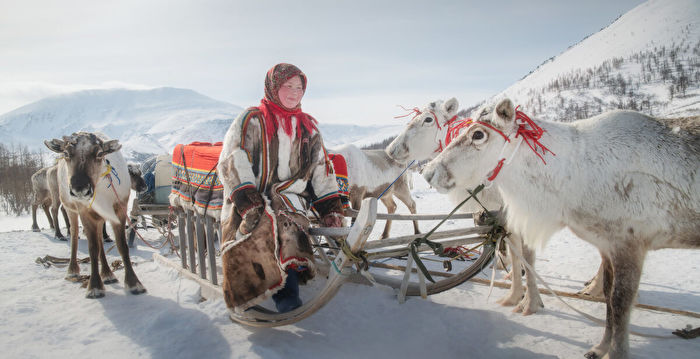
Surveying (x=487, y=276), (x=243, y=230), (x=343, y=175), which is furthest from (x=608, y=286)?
(x=343, y=175)

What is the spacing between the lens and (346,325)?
10.9 feet

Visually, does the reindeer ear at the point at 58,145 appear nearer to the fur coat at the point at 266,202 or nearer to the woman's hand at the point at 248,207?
the fur coat at the point at 266,202

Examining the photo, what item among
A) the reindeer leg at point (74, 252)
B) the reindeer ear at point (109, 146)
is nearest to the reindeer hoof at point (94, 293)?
the reindeer leg at point (74, 252)

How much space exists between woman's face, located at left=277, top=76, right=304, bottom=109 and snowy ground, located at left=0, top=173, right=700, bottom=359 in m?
2.00

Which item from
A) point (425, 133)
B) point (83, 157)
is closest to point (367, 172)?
point (425, 133)

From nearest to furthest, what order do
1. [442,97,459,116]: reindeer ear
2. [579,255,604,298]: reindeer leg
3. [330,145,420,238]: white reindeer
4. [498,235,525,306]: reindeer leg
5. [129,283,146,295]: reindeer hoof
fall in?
1. [498,235,525,306]: reindeer leg
2. [579,255,604,298]: reindeer leg
3. [129,283,146,295]: reindeer hoof
4. [442,97,459,116]: reindeer ear
5. [330,145,420,238]: white reindeer

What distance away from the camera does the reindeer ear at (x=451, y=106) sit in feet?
16.5

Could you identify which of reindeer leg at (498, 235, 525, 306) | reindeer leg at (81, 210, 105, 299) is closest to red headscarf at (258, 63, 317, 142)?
reindeer leg at (498, 235, 525, 306)

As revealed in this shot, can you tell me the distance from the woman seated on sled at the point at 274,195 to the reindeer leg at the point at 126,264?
7.55 ft

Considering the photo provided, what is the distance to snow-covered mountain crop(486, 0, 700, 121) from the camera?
168 feet

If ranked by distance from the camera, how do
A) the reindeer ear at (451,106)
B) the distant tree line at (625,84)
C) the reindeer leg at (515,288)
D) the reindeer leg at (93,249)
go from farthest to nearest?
the distant tree line at (625,84) < the reindeer ear at (451,106) < the reindeer leg at (93,249) < the reindeer leg at (515,288)

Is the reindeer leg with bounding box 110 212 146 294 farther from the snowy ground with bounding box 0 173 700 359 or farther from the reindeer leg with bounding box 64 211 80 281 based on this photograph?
the reindeer leg with bounding box 64 211 80 281

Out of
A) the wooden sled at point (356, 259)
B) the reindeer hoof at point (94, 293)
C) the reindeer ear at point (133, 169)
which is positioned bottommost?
the reindeer hoof at point (94, 293)

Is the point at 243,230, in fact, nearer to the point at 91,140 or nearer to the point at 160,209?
the point at 91,140
